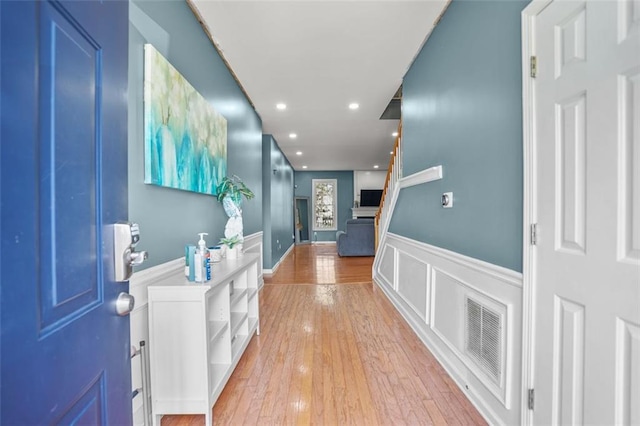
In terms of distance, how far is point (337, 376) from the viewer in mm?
1920

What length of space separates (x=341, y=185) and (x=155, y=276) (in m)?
8.94

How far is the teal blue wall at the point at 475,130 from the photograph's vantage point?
139 cm

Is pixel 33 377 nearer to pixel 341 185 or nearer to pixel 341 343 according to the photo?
pixel 341 343

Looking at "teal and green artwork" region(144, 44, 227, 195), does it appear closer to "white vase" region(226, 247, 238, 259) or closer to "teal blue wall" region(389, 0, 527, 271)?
"white vase" region(226, 247, 238, 259)

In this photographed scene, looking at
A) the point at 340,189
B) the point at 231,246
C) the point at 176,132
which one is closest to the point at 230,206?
the point at 231,246

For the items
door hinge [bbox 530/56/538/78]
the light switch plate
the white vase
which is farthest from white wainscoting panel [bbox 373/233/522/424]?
the white vase

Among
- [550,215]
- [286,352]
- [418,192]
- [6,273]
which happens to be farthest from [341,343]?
[6,273]

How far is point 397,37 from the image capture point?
245 centimetres

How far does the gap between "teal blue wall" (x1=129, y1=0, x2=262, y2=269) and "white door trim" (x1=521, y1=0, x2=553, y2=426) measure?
1.91 meters

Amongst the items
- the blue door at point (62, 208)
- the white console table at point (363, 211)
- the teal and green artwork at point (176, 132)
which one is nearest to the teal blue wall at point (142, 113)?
the teal and green artwork at point (176, 132)

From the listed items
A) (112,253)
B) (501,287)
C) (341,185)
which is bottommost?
(501,287)

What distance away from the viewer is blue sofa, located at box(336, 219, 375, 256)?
23.3 feet

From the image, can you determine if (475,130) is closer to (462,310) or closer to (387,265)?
(462,310)

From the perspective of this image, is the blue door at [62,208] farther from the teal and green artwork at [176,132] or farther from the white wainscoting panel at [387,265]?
the white wainscoting panel at [387,265]
